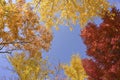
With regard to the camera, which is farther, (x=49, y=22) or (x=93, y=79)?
(x=93, y=79)

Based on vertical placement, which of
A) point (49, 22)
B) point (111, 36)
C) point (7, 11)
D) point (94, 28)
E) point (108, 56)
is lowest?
point (7, 11)

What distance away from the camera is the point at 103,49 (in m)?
19.2

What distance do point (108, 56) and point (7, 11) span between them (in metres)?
10.6

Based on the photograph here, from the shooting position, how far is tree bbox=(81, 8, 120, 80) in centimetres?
1864

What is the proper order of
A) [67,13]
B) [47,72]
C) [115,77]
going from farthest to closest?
[47,72] → [115,77] → [67,13]

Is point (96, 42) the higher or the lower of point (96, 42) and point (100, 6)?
the higher

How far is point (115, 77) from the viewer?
18.4 metres

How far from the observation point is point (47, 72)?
833 inches

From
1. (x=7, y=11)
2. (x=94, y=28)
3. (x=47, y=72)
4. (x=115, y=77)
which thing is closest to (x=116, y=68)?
(x=115, y=77)

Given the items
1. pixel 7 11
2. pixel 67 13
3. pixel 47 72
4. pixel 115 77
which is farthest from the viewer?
pixel 47 72

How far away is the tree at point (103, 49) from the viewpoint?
18641 mm

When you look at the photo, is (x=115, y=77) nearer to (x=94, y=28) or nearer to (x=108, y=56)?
(x=108, y=56)

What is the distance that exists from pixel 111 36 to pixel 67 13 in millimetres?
9413

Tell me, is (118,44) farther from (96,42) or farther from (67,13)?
(67,13)
